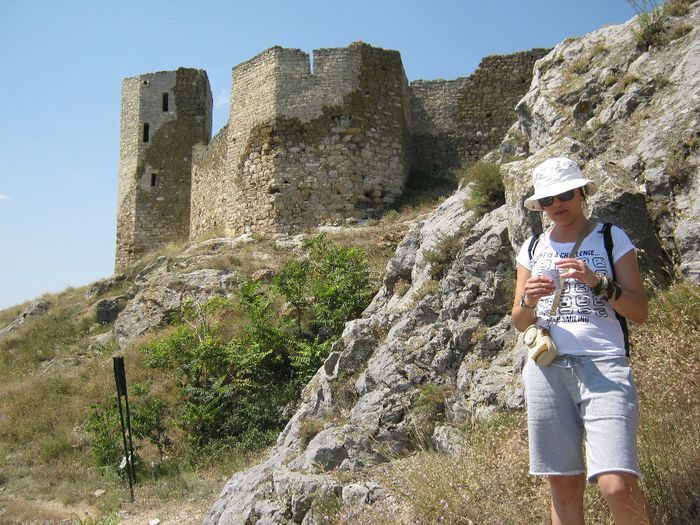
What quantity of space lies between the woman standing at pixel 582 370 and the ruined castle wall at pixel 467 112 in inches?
534

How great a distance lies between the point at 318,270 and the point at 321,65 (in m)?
6.14

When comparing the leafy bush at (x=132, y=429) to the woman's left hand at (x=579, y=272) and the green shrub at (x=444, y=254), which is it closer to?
the green shrub at (x=444, y=254)

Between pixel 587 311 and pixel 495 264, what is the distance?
309 cm

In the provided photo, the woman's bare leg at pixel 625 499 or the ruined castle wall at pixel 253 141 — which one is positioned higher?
the ruined castle wall at pixel 253 141

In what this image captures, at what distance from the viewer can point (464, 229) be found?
6.93 m

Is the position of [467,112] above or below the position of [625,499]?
above

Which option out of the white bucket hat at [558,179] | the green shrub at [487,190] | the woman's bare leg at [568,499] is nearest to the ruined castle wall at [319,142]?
the green shrub at [487,190]

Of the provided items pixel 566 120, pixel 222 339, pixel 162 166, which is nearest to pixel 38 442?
pixel 222 339

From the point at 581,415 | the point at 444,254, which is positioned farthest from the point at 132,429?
the point at 581,415

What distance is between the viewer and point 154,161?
71.7ft

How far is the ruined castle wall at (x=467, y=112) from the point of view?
16.8m

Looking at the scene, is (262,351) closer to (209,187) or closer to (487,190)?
(487,190)

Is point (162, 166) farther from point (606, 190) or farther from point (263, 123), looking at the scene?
point (606, 190)

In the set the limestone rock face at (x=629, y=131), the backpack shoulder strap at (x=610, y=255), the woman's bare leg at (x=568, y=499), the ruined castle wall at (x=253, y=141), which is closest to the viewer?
the woman's bare leg at (x=568, y=499)
